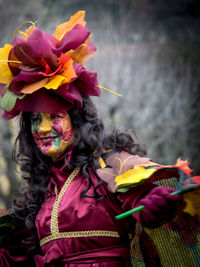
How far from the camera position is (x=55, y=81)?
1.82 meters

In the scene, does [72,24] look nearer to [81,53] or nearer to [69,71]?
[81,53]

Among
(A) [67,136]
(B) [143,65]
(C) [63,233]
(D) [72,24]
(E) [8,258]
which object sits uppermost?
(D) [72,24]

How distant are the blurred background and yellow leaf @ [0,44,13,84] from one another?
222 inches

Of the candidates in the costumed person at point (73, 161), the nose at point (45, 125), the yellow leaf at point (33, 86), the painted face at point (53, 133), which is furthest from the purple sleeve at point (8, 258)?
the yellow leaf at point (33, 86)

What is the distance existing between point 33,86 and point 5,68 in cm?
23

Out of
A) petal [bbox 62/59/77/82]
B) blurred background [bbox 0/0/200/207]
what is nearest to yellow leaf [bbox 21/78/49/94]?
petal [bbox 62/59/77/82]

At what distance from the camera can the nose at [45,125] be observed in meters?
1.90

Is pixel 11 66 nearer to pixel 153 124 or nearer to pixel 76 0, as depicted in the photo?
pixel 153 124

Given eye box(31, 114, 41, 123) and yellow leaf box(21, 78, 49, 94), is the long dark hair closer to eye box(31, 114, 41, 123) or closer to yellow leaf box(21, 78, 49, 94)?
eye box(31, 114, 41, 123)

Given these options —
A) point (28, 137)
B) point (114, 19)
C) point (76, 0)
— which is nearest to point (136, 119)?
point (114, 19)

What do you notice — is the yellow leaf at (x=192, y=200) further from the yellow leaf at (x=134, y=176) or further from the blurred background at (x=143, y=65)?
the blurred background at (x=143, y=65)

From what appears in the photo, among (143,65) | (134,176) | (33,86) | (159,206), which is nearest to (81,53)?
(33,86)

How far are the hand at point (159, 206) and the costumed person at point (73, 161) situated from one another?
0.16 metres

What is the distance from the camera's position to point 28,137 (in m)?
2.19
